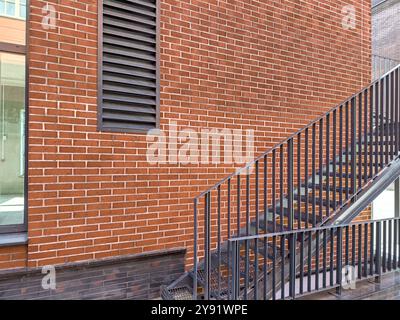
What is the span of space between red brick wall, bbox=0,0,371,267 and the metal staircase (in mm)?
426

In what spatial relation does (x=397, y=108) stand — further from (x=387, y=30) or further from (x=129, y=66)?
(x=387, y=30)

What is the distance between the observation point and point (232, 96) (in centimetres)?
325

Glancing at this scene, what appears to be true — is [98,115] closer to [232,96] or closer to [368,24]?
[232,96]

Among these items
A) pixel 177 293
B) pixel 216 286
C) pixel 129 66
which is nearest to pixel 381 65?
pixel 129 66

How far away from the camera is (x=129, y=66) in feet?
8.98

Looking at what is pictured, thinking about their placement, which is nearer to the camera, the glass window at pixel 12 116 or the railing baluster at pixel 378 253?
the glass window at pixel 12 116

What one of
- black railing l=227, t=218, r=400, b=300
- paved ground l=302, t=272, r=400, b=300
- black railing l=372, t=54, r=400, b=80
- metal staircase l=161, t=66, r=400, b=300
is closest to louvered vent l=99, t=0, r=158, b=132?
metal staircase l=161, t=66, r=400, b=300

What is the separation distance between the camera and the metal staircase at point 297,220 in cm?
238

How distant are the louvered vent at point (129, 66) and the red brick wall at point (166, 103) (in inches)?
3.8

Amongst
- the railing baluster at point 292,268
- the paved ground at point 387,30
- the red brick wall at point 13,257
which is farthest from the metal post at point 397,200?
the red brick wall at point 13,257

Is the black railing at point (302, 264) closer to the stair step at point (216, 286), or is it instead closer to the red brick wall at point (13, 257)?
the stair step at point (216, 286)

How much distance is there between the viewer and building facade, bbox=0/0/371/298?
235cm

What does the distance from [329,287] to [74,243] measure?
2353 mm

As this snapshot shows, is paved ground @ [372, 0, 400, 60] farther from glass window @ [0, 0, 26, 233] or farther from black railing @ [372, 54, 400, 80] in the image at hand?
glass window @ [0, 0, 26, 233]
